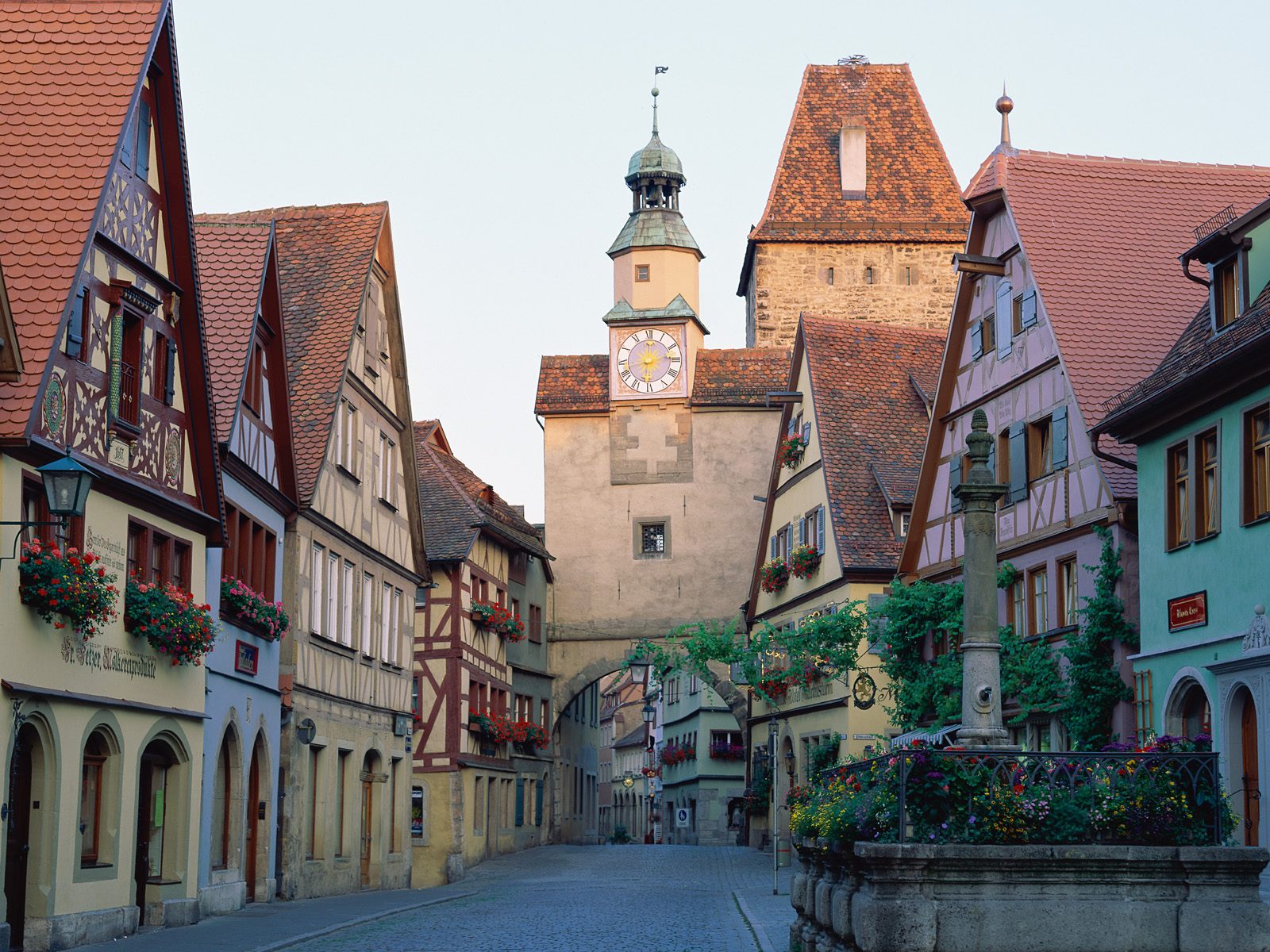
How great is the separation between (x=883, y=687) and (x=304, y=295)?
12914 millimetres

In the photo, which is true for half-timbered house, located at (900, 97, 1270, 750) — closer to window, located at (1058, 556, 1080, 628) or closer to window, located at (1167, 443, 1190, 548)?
window, located at (1058, 556, 1080, 628)

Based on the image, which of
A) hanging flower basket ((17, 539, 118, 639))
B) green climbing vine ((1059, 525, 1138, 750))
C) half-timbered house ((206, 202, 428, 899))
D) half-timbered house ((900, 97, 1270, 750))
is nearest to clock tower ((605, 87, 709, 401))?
half-timbered house ((206, 202, 428, 899))

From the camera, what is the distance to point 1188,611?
21.3 m

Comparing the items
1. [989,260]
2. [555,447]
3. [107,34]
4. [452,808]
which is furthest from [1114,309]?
[555,447]

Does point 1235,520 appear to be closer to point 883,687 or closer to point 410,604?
point 883,687

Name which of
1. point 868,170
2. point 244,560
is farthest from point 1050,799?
point 868,170

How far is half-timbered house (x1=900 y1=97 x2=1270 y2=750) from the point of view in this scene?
25.6m

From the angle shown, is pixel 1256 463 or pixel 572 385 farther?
pixel 572 385

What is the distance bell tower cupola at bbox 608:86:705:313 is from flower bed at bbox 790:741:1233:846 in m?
38.2

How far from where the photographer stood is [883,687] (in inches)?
1367

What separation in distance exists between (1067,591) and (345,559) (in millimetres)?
10779

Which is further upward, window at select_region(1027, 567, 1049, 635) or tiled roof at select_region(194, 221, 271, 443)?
tiled roof at select_region(194, 221, 271, 443)

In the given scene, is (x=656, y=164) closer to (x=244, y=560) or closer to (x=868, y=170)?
(x=868, y=170)

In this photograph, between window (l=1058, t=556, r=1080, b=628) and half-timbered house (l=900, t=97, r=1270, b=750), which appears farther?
window (l=1058, t=556, r=1080, b=628)
